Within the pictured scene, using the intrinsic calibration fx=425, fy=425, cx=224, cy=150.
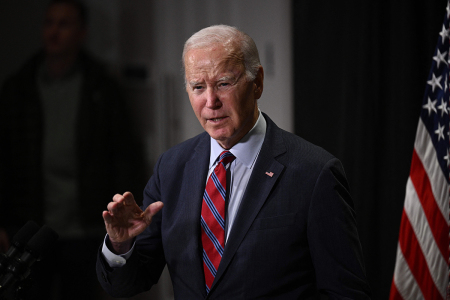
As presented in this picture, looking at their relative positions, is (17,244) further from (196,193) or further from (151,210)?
(196,193)

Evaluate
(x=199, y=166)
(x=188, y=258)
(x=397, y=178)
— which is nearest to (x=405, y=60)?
(x=397, y=178)

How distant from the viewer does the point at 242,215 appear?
1.21 meters

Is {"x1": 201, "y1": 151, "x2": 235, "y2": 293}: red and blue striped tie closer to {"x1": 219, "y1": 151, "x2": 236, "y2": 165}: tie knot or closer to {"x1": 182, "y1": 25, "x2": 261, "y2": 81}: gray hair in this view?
{"x1": 219, "y1": 151, "x2": 236, "y2": 165}: tie knot

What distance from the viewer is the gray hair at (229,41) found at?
1246 mm

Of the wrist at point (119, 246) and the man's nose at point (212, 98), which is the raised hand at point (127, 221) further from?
the man's nose at point (212, 98)

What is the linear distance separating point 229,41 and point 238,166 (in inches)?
14.9

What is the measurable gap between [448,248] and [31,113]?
2724 mm

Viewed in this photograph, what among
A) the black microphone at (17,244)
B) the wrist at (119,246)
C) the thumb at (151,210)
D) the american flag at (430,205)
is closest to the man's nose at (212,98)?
the thumb at (151,210)

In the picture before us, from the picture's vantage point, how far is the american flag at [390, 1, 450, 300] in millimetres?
2314

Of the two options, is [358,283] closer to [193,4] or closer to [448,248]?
[448,248]

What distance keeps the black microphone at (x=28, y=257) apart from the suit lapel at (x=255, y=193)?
0.47 meters

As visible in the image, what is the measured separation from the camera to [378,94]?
2.89 m

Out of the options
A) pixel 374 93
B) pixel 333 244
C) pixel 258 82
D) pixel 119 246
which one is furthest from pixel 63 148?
pixel 333 244

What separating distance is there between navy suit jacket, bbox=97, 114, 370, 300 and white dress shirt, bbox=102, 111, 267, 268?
0.03m
